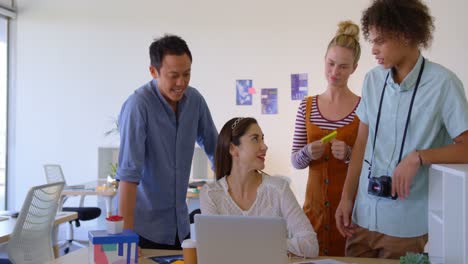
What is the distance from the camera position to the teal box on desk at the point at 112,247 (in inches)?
65.9

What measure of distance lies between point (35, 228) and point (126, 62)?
146 inches

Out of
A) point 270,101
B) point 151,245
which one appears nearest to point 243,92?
point 270,101

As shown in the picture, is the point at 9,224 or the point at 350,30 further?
the point at 9,224

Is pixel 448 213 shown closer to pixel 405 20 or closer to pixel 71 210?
pixel 405 20

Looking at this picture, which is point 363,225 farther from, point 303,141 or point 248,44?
point 248,44

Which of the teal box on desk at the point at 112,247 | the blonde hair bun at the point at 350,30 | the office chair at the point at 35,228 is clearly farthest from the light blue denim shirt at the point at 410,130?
the office chair at the point at 35,228

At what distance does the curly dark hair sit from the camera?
6.11 ft

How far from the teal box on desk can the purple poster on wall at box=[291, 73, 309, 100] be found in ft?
15.9

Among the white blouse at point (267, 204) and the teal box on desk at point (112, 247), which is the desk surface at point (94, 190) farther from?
the teal box on desk at point (112, 247)

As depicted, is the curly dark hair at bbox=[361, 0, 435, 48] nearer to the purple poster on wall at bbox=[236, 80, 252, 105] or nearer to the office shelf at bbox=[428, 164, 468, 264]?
the office shelf at bbox=[428, 164, 468, 264]

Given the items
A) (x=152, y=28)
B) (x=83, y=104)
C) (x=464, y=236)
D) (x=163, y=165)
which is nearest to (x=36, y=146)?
(x=83, y=104)

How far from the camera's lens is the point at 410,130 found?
75.0 inches

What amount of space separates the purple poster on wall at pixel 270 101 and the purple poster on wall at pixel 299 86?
0.74 ft

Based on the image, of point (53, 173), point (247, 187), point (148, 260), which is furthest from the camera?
point (53, 173)
